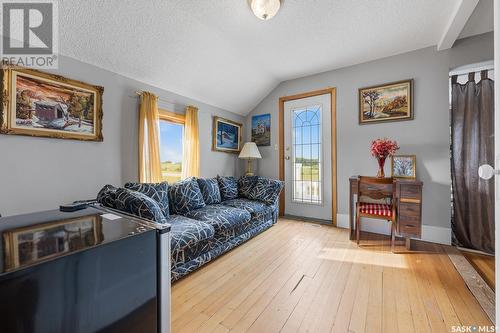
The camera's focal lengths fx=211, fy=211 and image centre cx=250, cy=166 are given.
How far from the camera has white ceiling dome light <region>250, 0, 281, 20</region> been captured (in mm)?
2012

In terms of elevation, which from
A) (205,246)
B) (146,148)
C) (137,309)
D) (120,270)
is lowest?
(205,246)

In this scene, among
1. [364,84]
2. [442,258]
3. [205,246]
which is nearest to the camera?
[205,246]

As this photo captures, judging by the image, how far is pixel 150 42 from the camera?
7.54 ft

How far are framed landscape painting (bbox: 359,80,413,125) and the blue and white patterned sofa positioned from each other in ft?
5.60

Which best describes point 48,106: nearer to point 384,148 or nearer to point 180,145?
point 180,145

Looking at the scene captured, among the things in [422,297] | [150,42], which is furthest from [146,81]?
[422,297]

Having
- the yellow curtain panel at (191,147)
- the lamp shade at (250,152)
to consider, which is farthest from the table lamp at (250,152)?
the yellow curtain panel at (191,147)

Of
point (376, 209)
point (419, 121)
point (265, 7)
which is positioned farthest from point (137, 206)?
point (419, 121)

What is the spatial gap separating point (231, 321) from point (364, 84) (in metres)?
3.43

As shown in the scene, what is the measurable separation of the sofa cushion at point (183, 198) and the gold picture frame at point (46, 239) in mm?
1534

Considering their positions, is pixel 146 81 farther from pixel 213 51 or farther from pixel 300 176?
pixel 300 176

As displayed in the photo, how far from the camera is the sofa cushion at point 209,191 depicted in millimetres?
2953

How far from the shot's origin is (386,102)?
3.01 metres

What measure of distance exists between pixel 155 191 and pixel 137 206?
0.64 m
